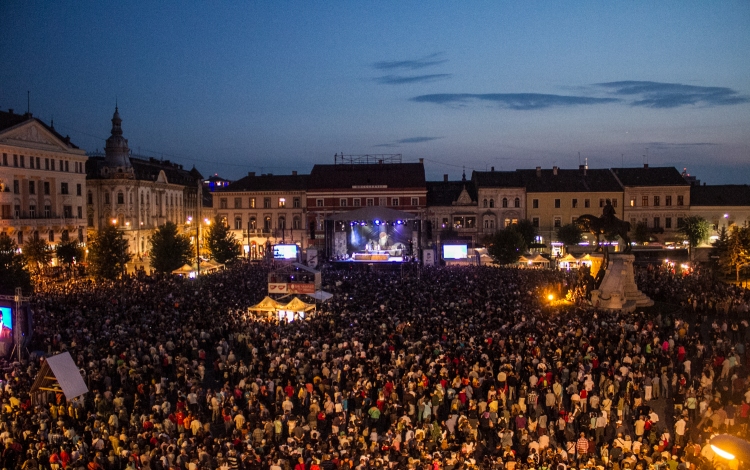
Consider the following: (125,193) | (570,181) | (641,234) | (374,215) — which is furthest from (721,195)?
(125,193)

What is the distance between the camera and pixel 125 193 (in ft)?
214

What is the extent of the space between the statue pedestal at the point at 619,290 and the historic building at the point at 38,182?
138ft

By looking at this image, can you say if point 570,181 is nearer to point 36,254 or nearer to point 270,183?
point 270,183

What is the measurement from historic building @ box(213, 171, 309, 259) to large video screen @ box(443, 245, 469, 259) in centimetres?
2210

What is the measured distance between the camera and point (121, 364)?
18.5m

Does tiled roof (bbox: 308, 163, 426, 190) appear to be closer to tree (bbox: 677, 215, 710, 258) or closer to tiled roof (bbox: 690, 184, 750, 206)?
tree (bbox: 677, 215, 710, 258)

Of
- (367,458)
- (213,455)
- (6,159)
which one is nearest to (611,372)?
(367,458)

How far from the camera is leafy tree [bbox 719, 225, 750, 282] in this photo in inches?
1460

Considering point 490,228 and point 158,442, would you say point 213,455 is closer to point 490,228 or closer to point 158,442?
point 158,442

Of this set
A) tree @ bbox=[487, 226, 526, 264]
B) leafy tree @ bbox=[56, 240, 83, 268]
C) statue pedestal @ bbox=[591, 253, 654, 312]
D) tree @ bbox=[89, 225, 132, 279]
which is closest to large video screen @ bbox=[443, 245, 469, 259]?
tree @ bbox=[487, 226, 526, 264]

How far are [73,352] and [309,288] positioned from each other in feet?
31.5

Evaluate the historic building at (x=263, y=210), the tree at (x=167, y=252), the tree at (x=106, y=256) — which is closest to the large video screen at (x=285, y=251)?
the tree at (x=167, y=252)

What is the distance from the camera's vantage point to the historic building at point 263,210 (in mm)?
69312

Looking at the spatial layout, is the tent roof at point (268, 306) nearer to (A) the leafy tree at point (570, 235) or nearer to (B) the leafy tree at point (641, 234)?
(A) the leafy tree at point (570, 235)
